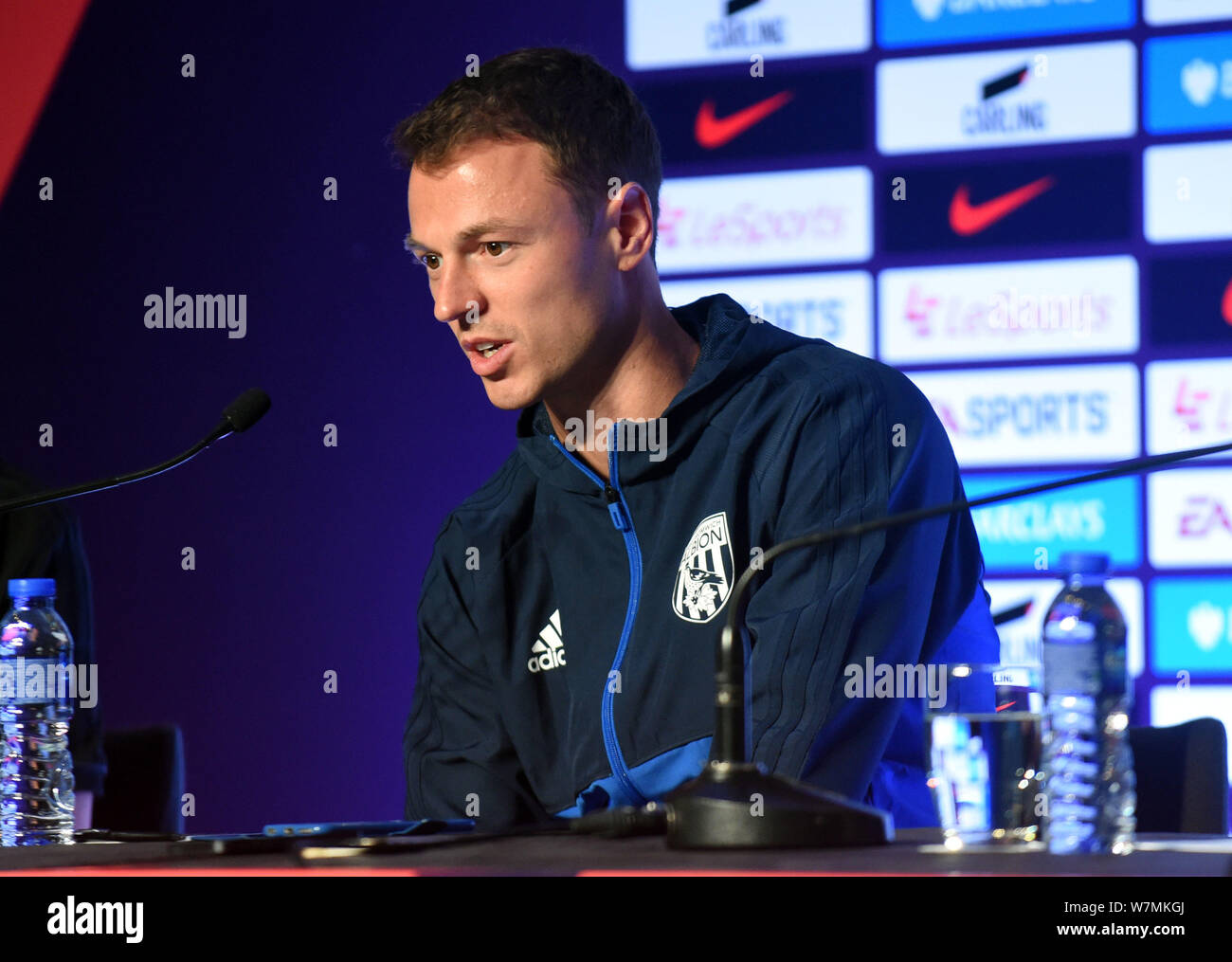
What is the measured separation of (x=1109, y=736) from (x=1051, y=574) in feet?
6.95

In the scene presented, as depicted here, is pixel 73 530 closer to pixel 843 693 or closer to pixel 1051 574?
pixel 843 693

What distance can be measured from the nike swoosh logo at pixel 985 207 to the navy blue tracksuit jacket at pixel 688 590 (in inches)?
56.3

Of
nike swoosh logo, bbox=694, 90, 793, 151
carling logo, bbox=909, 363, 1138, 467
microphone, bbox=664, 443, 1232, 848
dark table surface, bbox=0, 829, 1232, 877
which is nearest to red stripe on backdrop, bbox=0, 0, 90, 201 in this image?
nike swoosh logo, bbox=694, 90, 793, 151

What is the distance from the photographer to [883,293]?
3252mm

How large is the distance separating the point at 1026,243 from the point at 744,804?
97.5 inches

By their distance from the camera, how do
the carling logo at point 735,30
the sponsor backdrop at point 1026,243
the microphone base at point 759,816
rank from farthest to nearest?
the carling logo at point 735,30 < the sponsor backdrop at point 1026,243 < the microphone base at point 759,816

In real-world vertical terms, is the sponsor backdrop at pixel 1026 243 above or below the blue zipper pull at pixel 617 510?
above

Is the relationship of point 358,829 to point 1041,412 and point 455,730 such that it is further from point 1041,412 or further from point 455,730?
point 1041,412

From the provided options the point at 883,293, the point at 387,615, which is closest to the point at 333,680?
the point at 387,615

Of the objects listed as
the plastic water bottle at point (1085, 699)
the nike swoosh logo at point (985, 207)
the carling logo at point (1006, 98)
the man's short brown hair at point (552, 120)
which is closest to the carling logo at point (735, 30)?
the carling logo at point (1006, 98)

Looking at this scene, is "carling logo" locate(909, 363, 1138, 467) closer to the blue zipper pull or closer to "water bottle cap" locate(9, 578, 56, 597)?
the blue zipper pull

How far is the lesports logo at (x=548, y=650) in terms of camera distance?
176 centimetres

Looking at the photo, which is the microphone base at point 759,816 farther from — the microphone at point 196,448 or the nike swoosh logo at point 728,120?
the nike swoosh logo at point 728,120

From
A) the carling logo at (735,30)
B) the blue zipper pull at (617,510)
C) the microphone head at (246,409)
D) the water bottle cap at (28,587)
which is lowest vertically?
the water bottle cap at (28,587)
